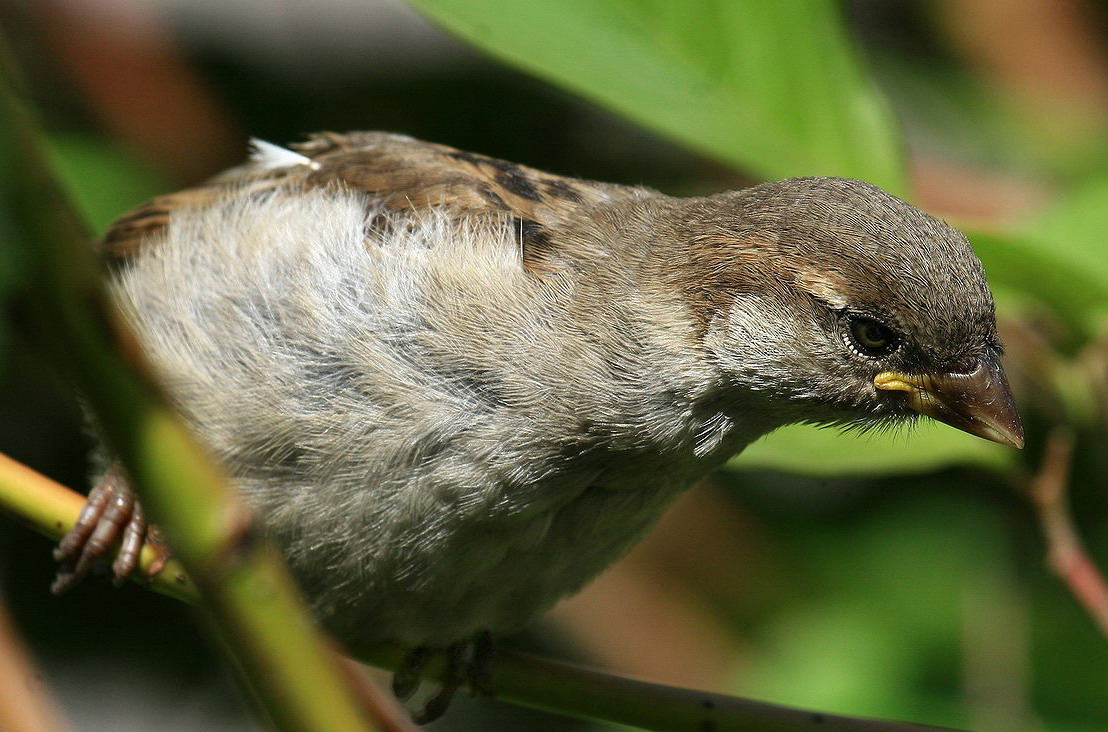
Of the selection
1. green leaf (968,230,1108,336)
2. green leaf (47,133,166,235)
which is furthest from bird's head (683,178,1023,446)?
green leaf (47,133,166,235)

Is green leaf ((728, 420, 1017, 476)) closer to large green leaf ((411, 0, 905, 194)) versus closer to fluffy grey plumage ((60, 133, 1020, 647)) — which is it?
fluffy grey plumage ((60, 133, 1020, 647))

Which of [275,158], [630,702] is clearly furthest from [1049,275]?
[275,158]

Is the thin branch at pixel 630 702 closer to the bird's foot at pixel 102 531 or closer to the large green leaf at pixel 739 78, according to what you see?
the bird's foot at pixel 102 531

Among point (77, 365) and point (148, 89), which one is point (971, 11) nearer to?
point (148, 89)

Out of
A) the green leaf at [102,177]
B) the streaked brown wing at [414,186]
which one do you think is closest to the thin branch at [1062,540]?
the streaked brown wing at [414,186]

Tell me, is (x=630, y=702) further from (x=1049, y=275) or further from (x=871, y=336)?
(x=1049, y=275)

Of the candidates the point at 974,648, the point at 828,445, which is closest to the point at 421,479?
the point at 828,445
